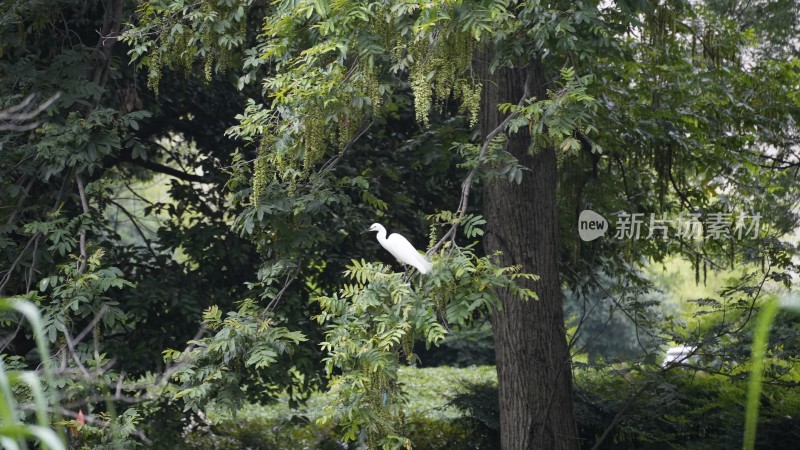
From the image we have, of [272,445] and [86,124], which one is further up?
[86,124]

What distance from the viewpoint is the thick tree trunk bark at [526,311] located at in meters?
5.27

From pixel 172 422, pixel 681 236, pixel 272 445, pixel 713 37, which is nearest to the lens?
pixel 172 422

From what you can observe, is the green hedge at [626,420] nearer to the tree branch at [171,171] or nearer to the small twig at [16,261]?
the tree branch at [171,171]

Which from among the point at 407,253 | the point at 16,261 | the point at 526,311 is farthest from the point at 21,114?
the point at 526,311

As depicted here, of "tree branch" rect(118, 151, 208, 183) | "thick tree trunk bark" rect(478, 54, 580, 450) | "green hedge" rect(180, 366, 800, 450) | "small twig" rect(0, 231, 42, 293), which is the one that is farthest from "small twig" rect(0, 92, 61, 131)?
"green hedge" rect(180, 366, 800, 450)

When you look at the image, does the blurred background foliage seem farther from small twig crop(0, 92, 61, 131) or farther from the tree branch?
small twig crop(0, 92, 61, 131)

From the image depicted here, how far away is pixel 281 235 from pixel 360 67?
1.09 m

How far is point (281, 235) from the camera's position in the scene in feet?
16.3

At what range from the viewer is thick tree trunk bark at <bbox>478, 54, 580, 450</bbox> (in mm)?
5270

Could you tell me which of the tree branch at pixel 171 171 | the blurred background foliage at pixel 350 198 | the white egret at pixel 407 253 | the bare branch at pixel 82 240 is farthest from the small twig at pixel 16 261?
the white egret at pixel 407 253

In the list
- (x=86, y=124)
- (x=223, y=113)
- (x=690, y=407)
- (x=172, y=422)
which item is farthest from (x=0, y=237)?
(x=690, y=407)

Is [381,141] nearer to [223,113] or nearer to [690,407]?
[223,113]

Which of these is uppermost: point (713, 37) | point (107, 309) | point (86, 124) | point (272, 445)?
point (713, 37)

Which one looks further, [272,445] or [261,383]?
[272,445]
